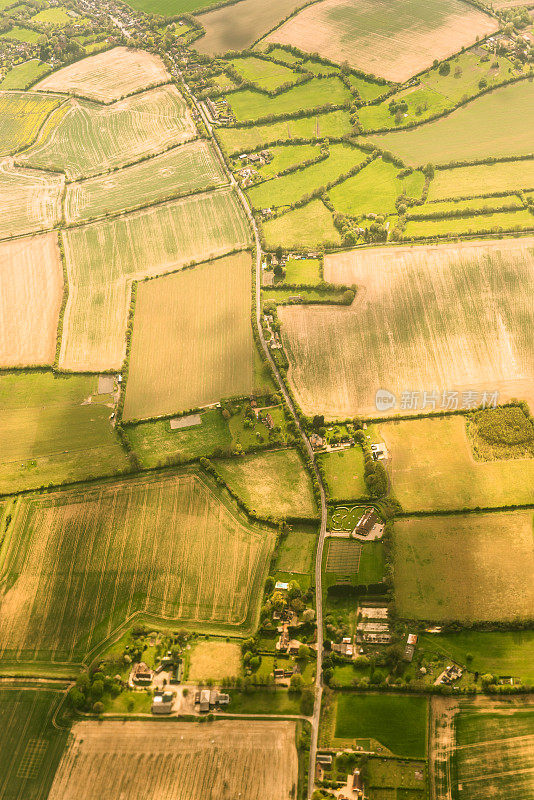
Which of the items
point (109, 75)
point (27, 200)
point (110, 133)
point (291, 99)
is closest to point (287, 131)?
point (291, 99)

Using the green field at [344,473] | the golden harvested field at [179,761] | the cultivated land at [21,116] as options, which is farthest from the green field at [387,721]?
the cultivated land at [21,116]

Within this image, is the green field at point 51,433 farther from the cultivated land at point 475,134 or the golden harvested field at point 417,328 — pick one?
the cultivated land at point 475,134

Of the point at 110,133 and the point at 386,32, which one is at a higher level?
the point at 386,32

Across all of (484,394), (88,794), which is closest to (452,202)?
(484,394)

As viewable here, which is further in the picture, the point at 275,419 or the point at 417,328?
the point at 417,328

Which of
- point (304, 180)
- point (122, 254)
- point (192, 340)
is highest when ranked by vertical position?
point (304, 180)

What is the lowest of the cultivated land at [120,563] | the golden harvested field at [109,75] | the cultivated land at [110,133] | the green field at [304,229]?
the cultivated land at [120,563]

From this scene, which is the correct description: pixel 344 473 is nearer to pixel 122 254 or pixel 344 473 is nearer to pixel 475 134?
pixel 122 254

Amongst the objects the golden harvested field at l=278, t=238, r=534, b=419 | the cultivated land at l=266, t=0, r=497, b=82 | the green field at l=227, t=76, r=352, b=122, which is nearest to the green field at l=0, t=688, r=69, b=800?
the golden harvested field at l=278, t=238, r=534, b=419
